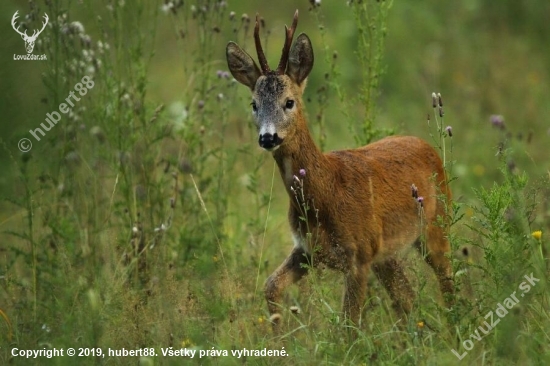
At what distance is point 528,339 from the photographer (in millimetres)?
4875

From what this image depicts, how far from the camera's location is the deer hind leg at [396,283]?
636 cm

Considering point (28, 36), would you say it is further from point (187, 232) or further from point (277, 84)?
point (277, 84)

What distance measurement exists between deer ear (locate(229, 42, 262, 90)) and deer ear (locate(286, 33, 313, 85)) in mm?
203

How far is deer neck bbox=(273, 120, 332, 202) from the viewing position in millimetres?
5996

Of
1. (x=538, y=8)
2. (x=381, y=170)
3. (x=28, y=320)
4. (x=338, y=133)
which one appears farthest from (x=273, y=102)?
(x=538, y=8)

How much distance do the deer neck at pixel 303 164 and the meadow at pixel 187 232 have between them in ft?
1.36

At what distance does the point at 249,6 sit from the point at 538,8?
159 inches

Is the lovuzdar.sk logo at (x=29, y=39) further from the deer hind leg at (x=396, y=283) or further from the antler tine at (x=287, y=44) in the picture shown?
the deer hind leg at (x=396, y=283)

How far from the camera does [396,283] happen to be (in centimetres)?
647

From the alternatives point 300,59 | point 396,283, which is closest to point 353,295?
point 396,283

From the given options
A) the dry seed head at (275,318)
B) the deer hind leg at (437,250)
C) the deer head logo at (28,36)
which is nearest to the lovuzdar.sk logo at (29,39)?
the deer head logo at (28,36)

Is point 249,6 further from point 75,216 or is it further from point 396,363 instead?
point 396,363
